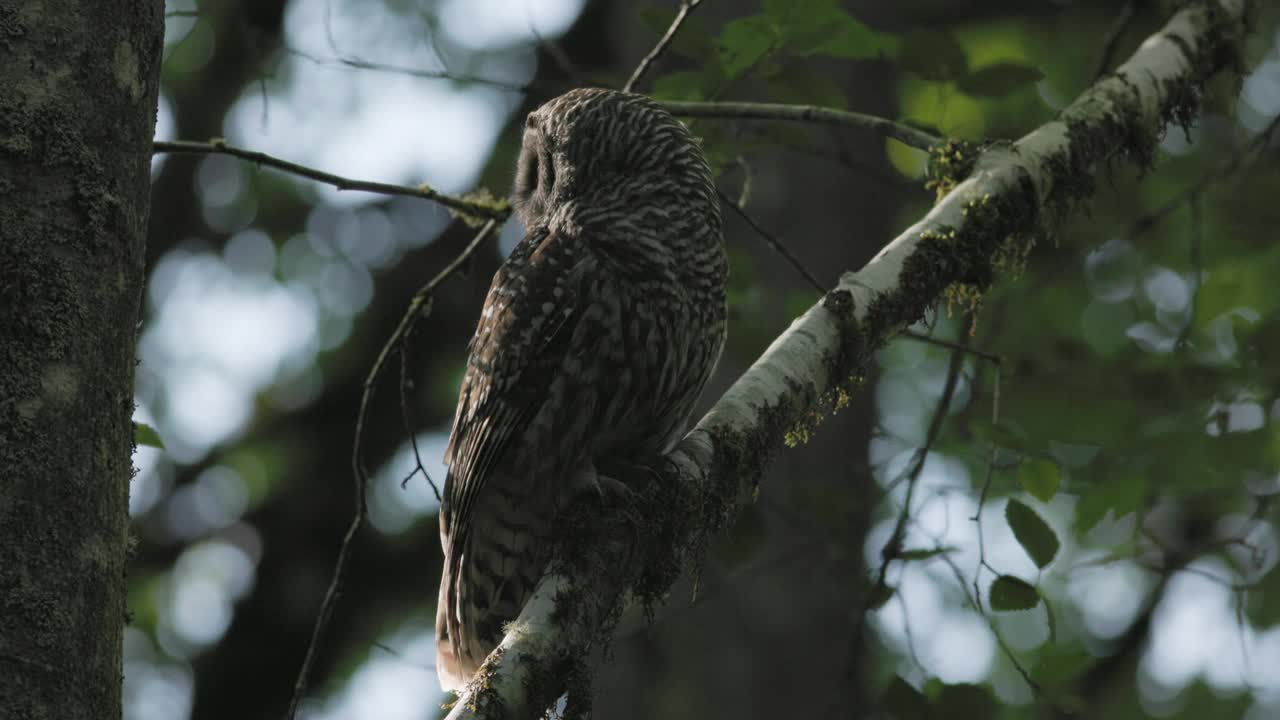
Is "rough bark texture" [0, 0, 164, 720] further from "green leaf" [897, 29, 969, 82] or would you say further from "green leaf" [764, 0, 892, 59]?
"green leaf" [897, 29, 969, 82]

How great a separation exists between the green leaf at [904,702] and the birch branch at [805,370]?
2.32 ft

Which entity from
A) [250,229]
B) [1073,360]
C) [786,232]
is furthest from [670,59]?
[250,229]

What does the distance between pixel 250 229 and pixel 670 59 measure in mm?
4384

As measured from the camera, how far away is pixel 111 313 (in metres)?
1.83

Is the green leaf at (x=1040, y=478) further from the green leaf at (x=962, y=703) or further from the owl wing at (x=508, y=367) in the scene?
the owl wing at (x=508, y=367)

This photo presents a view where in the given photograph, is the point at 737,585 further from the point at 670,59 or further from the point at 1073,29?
the point at 1073,29

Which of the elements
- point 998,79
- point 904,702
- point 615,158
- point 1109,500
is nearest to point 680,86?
point 615,158

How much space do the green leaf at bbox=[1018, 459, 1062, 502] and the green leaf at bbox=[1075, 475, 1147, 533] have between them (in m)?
0.80

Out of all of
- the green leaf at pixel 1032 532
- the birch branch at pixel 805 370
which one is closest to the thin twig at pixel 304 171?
the birch branch at pixel 805 370

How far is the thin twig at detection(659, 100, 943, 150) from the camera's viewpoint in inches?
129

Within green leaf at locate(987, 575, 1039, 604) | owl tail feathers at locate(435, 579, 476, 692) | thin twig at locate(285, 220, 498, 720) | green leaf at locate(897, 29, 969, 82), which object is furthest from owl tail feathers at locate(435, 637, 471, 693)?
green leaf at locate(897, 29, 969, 82)

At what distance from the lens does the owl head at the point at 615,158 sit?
369 centimetres

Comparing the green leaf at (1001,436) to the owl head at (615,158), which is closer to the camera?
the green leaf at (1001,436)

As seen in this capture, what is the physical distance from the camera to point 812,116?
11.0 ft
